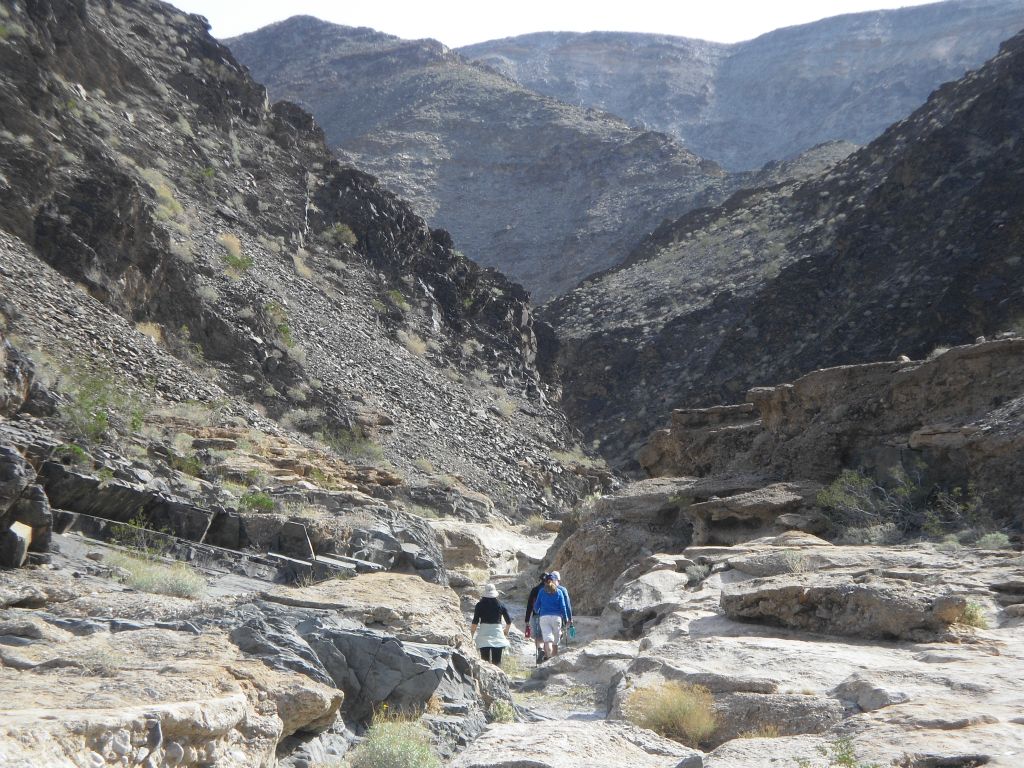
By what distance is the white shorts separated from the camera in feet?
38.1

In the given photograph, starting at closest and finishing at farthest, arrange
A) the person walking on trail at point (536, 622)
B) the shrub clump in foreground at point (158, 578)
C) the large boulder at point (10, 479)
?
the large boulder at point (10, 479) < the shrub clump in foreground at point (158, 578) < the person walking on trail at point (536, 622)

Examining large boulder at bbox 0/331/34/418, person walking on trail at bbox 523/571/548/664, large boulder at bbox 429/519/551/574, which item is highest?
large boulder at bbox 0/331/34/418

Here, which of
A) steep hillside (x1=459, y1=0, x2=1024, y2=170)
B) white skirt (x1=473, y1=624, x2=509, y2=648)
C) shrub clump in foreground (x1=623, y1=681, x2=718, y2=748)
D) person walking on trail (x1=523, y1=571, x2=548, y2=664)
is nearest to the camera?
shrub clump in foreground (x1=623, y1=681, x2=718, y2=748)

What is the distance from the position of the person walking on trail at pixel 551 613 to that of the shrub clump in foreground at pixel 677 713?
4.35 meters

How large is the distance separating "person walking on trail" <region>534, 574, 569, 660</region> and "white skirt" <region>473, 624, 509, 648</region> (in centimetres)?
144

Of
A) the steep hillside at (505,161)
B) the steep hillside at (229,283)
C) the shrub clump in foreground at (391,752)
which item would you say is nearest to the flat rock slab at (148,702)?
the shrub clump in foreground at (391,752)

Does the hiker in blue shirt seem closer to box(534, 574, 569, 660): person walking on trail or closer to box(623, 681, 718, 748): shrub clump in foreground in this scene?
box(534, 574, 569, 660): person walking on trail

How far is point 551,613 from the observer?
38.4 ft

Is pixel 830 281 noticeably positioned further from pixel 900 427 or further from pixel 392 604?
pixel 392 604

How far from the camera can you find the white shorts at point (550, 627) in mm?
11622

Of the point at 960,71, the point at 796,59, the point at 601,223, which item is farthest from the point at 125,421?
the point at 796,59

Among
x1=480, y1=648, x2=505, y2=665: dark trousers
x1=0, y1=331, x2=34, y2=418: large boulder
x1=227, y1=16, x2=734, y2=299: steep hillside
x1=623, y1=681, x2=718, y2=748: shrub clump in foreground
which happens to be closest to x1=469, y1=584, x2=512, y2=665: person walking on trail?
x1=480, y1=648, x2=505, y2=665: dark trousers

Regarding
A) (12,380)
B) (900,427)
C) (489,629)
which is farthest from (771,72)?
(489,629)

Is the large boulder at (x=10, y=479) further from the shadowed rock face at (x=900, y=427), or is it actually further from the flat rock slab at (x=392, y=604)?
the shadowed rock face at (x=900, y=427)
